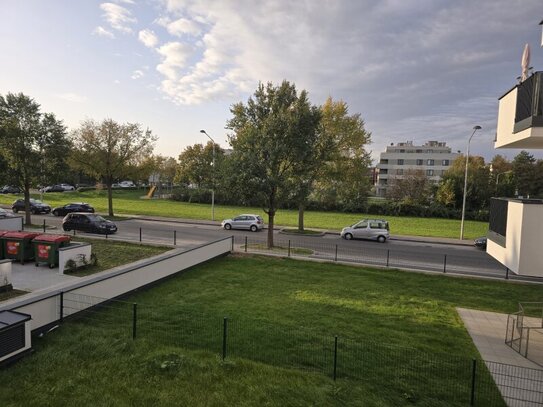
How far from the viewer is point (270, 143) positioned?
2067 centimetres

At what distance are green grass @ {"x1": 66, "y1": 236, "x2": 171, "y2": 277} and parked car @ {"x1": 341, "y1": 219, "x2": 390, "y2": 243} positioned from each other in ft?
46.5

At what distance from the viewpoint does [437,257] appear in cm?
2272

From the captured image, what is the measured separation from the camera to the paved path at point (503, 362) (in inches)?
292

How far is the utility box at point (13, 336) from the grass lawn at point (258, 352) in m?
0.26

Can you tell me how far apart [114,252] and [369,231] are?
59.1 feet

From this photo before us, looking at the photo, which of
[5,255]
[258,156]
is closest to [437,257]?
[258,156]

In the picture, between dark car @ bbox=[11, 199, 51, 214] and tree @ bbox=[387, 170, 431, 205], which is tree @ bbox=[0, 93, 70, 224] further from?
tree @ bbox=[387, 170, 431, 205]

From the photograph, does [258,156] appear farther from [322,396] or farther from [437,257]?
[322,396]

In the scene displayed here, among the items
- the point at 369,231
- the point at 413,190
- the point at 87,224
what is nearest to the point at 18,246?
the point at 87,224

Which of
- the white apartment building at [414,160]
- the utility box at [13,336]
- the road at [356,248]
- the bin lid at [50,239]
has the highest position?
the white apartment building at [414,160]

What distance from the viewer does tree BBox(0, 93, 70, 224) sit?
25.9m

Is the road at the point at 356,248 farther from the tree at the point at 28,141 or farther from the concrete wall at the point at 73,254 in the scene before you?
the concrete wall at the point at 73,254

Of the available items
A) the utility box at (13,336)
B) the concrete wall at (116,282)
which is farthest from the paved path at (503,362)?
the concrete wall at (116,282)

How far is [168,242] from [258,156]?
8.39 metres
